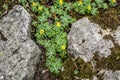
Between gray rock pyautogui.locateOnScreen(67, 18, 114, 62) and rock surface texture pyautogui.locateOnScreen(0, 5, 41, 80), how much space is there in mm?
809

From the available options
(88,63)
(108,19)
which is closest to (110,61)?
(88,63)

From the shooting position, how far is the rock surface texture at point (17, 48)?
17.9 feet

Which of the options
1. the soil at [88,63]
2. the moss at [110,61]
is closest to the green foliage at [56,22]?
the soil at [88,63]

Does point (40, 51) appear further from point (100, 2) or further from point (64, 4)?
point (100, 2)

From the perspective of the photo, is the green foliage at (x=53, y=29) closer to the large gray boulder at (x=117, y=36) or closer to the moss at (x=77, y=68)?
the moss at (x=77, y=68)

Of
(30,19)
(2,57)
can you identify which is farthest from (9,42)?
(30,19)

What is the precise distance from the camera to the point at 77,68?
5.57 meters

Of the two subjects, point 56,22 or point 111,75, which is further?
point 56,22

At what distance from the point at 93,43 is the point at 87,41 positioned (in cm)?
14

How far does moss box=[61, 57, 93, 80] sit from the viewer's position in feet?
18.0

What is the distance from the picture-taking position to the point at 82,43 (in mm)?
5750

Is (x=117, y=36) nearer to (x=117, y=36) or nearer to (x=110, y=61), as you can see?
(x=117, y=36)

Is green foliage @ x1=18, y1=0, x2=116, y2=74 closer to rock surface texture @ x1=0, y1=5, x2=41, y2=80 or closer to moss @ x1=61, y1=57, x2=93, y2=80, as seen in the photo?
moss @ x1=61, y1=57, x2=93, y2=80

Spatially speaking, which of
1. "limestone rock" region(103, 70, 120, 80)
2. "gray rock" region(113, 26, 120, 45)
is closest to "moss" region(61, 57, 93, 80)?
"limestone rock" region(103, 70, 120, 80)
